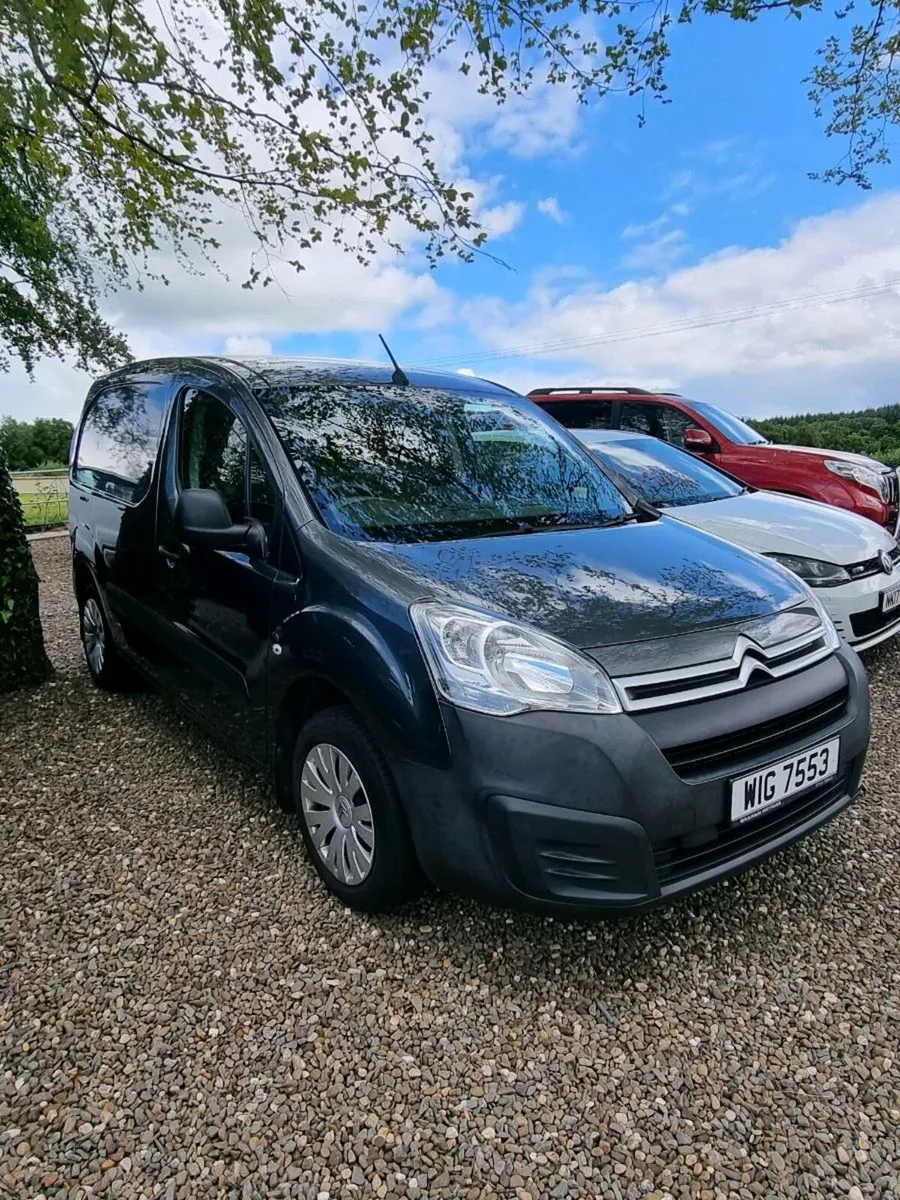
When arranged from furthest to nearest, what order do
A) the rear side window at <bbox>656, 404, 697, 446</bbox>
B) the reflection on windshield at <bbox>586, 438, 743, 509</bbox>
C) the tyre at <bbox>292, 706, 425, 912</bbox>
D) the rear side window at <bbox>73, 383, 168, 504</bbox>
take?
the rear side window at <bbox>656, 404, 697, 446</bbox> < the reflection on windshield at <bbox>586, 438, 743, 509</bbox> < the rear side window at <bbox>73, 383, 168, 504</bbox> < the tyre at <bbox>292, 706, 425, 912</bbox>

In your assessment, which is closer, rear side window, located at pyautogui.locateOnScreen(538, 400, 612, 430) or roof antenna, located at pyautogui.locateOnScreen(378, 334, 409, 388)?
roof antenna, located at pyautogui.locateOnScreen(378, 334, 409, 388)

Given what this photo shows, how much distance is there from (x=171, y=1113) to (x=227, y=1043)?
8.4 inches

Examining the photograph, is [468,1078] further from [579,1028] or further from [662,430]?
[662,430]

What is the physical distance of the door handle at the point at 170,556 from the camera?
312 centimetres

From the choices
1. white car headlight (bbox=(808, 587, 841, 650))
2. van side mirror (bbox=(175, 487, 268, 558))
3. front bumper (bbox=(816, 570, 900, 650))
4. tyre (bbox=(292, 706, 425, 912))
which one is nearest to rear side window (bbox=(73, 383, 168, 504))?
van side mirror (bbox=(175, 487, 268, 558))

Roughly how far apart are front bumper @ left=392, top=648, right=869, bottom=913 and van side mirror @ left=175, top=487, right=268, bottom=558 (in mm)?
1022

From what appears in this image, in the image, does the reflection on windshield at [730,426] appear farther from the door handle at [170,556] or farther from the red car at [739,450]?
the door handle at [170,556]

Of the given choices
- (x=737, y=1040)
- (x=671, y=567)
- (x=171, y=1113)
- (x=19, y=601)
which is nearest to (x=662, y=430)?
(x=671, y=567)

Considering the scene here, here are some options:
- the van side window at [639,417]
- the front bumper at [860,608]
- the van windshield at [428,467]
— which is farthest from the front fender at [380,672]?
the van side window at [639,417]

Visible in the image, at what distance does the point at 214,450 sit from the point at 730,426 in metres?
6.12

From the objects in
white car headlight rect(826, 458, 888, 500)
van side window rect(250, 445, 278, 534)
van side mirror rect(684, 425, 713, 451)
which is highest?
van side mirror rect(684, 425, 713, 451)

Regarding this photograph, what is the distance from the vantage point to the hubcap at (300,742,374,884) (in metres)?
2.22

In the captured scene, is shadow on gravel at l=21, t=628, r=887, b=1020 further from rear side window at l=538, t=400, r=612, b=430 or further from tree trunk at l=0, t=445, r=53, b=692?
rear side window at l=538, t=400, r=612, b=430

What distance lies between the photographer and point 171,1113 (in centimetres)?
170
